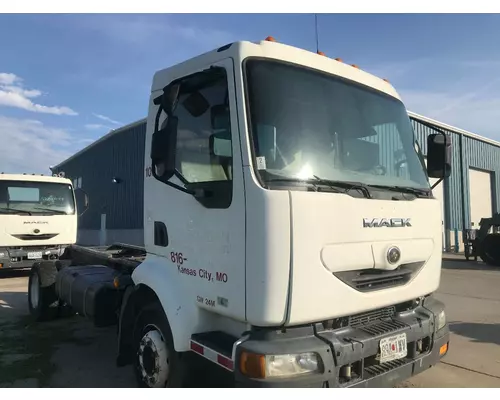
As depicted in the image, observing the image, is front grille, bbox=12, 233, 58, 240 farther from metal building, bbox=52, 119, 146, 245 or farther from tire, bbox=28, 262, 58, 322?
metal building, bbox=52, 119, 146, 245

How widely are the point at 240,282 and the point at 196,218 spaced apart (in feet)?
2.15

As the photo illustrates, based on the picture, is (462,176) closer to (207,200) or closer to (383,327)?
(383,327)

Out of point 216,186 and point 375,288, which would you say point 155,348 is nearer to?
point 216,186

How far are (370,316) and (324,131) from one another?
1.38 metres

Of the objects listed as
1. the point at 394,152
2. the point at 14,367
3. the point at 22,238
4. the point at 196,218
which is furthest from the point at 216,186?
the point at 22,238

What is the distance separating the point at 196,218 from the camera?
3.17 m

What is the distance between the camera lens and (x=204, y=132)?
3.16 metres

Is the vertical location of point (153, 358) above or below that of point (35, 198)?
below

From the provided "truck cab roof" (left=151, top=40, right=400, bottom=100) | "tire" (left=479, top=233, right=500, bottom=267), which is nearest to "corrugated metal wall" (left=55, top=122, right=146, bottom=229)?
"tire" (left=479, top=233, right=500, bottom=267)

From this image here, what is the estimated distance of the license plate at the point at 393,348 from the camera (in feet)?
9.62

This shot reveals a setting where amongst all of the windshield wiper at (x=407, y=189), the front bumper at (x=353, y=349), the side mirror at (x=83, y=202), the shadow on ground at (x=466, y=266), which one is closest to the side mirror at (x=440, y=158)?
the windshield wiper at (x=407, y=189)

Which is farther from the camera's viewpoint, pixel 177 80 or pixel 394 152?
pixel 394 152

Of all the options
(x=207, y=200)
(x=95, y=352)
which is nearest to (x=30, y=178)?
(x=95, y=352)

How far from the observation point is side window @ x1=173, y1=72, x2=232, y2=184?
9.71ft
